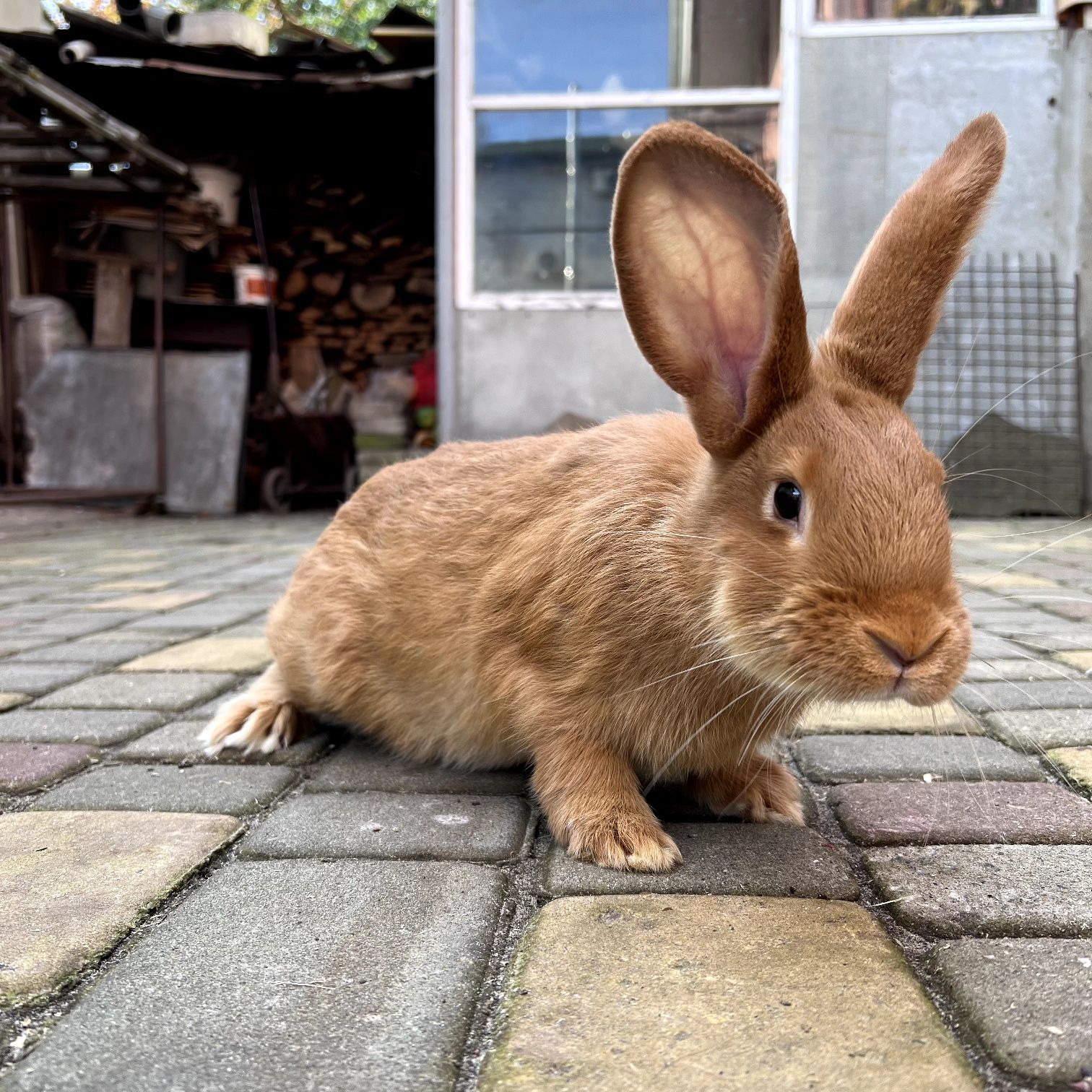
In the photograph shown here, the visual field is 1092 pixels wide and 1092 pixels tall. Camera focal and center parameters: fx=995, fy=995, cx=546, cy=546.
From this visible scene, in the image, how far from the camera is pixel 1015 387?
7105 millimetres

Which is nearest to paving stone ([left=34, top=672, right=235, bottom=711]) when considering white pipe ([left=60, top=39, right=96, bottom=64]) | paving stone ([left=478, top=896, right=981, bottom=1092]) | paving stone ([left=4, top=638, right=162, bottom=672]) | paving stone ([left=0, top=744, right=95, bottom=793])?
paving stone ([left=4, top=638, right=162, bottom=672])

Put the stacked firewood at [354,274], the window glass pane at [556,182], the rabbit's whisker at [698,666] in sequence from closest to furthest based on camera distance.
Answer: the rabbit's whisker at [698,666]
the window glass pane at [556,182]
the stacked firewood at [354,274]

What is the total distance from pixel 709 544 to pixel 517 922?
0.66 meters

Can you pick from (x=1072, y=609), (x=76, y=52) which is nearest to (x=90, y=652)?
(x=1072, y=609)

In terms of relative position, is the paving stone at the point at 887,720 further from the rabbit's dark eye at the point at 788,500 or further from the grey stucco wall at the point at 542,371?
the grey stucco wall at the point at 542,371

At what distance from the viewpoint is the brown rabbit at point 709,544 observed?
1.42 m

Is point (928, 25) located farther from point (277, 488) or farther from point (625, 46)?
point (277, 488)

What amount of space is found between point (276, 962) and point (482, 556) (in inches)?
36.1

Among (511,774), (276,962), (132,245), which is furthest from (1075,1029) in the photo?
(132,245)

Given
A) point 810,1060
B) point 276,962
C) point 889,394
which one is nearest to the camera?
point 810,1060

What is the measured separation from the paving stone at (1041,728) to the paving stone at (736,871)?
29.1 inches

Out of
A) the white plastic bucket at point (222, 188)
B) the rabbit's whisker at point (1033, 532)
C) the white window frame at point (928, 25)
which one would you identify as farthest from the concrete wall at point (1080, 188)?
the white plastic bucket at point (222, 188)

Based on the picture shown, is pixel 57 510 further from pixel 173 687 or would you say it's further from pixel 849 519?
pixel 849 519

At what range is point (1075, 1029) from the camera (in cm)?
108
